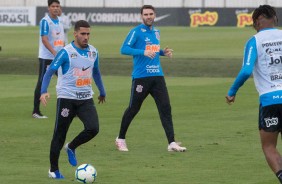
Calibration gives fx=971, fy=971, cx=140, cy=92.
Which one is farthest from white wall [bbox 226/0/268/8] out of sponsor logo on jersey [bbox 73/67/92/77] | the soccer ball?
the soccer ball

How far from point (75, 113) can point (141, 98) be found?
2.68 m

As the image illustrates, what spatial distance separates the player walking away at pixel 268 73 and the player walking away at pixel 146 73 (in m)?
4.51

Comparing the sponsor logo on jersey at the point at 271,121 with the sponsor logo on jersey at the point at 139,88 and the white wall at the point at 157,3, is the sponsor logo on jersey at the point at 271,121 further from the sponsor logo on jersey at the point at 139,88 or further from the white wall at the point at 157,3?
the white wall at the point at 157,3

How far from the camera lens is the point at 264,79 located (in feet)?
36.5

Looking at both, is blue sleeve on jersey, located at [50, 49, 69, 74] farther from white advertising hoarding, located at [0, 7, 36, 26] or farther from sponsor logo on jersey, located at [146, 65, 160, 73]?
white advertising hoarding, located at [0, 7, 36, 26]

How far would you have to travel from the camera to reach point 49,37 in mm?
20156

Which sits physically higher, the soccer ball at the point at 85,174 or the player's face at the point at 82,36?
the player's face at the point at 82,36

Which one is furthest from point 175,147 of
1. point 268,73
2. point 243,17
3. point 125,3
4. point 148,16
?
point 125,3

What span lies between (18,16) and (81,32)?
55.4 metres

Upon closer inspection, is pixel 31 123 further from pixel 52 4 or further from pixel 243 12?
pixel 243 12

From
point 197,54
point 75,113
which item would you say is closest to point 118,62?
point 197,54

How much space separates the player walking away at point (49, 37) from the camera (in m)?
19.9

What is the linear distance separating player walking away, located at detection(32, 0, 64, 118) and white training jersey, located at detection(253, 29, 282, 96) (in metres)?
9.17

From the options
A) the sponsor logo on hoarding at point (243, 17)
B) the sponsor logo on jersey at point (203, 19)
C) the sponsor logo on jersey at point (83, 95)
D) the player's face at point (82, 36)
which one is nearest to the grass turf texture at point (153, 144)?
the sponsor logo on jersey at point (83, 95)
